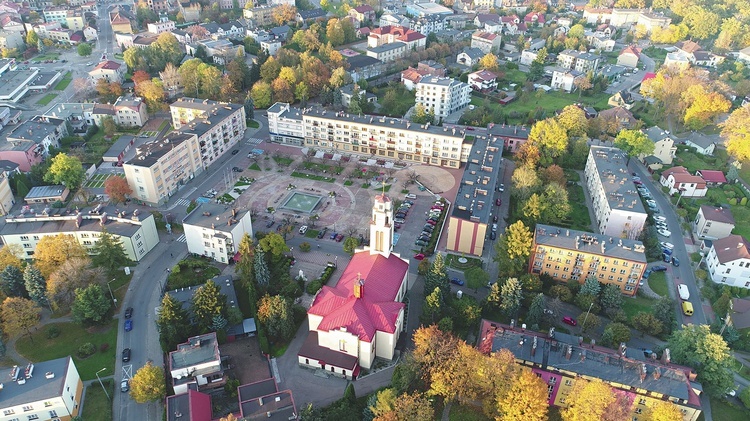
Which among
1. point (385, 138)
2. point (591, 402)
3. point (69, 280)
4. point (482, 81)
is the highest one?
point (591, 402)

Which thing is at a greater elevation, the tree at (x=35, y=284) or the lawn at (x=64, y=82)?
the tree at (x=35, y=284)

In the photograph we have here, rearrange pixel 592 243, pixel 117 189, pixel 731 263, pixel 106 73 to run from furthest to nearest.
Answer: pixel 106 73
pixel 117 189
pixel 731 263
pixel 592 243

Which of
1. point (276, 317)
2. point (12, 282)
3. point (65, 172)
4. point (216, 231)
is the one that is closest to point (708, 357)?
point (276, 317)

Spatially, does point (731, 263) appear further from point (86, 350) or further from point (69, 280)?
point (69, 280)

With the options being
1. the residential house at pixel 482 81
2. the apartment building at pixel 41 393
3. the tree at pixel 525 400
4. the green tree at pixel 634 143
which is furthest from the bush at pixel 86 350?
the residential house at pixel 482 81

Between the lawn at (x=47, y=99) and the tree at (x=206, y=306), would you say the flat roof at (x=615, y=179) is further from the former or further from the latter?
the lawn at (x=47, y=99)

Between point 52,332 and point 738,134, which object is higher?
point 738,134

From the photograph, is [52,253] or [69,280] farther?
[52,253]

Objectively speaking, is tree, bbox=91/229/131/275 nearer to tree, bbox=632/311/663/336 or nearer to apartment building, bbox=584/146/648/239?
tree, bbox=632/311/663/336
